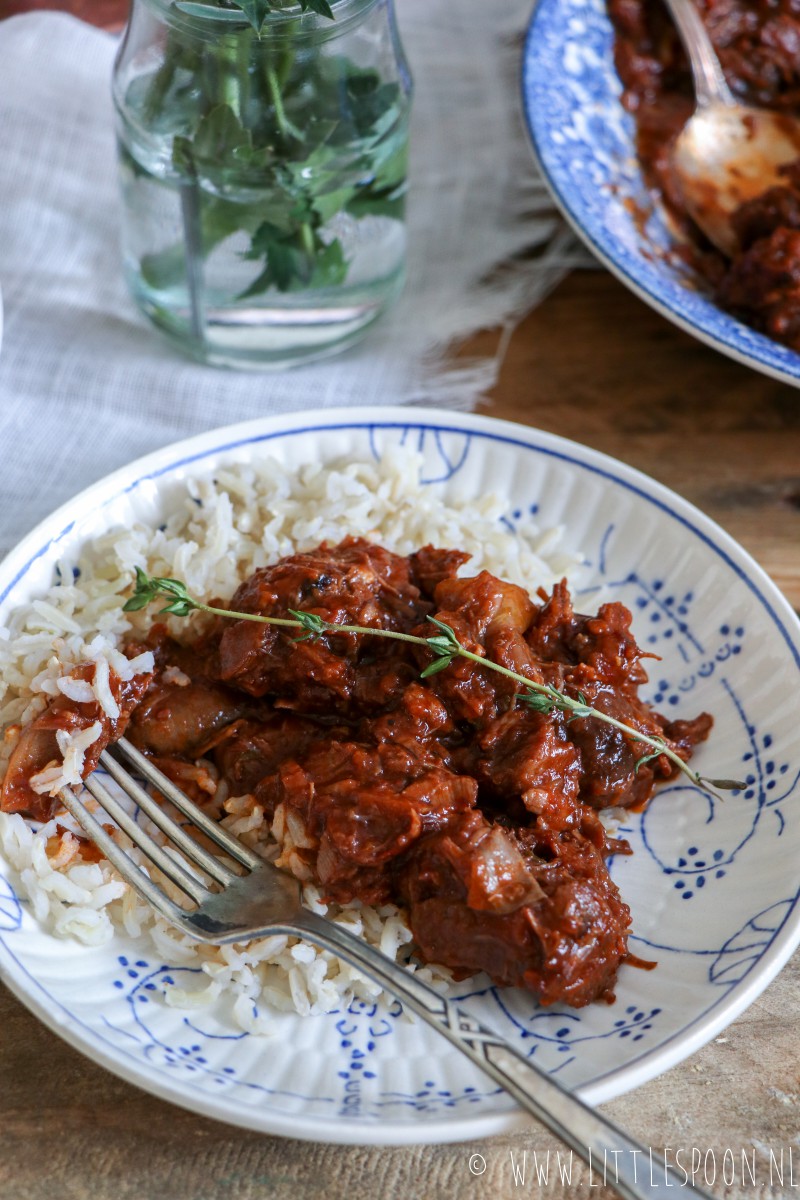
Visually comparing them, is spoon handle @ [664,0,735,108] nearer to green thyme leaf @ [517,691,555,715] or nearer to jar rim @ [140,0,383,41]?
jar rim @ [140,0,383,41]

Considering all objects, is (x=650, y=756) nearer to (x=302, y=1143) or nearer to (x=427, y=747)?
(x=427, y=747)

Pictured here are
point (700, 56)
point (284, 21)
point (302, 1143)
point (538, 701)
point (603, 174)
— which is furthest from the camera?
point (700, 56)

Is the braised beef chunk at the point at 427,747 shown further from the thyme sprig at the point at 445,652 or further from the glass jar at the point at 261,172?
the glass jar at the point at 261,172

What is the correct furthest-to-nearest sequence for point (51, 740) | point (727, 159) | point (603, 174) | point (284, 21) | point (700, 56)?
point (700, 56)
point (727, 159)
point (603, 174)
point (284, 21)
point (51, 740)

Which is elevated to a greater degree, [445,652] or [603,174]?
[603,174]

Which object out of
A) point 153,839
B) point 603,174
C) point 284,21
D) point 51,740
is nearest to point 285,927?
point 153,839

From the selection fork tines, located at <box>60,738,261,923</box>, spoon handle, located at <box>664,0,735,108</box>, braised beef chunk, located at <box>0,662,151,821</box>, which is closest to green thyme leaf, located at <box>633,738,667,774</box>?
fork tines, located at <box>60,738,261,923</box>

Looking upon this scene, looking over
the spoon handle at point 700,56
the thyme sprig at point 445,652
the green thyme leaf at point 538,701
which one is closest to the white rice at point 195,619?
the thyme sprig at point 445,652
